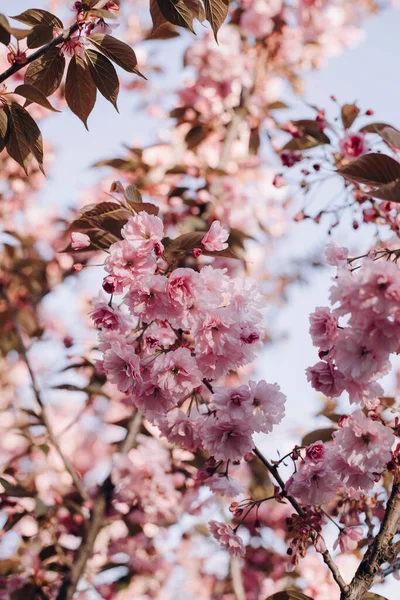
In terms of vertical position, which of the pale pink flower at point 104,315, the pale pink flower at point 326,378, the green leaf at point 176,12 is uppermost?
the green leaf at point 176,12

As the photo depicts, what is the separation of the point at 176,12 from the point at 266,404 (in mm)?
742

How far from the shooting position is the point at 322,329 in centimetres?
100

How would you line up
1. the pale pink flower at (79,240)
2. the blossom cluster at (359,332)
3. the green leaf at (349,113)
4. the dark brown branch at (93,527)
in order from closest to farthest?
the blossom cluster at (359,332), the pale pink flower at (79,240), the green leaf at (349,113), the dark brown branch at (93,527)

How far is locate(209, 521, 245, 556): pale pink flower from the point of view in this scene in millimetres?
1184

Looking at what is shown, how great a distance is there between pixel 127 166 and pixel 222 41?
1.23 metres

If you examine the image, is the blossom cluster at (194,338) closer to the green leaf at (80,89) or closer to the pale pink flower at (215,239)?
the pale pink flower at (215,239)

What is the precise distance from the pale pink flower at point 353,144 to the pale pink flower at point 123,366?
107cm

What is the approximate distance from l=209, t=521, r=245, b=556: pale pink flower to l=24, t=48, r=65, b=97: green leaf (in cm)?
96

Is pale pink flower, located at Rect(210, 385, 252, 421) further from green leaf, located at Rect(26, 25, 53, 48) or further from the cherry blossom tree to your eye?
green leaf, located at Rect(26, 25, 53, 48)

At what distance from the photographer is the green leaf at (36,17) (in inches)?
38.2

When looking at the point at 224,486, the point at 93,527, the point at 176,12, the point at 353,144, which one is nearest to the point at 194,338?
the point at 224,486

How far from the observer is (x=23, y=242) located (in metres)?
2.97

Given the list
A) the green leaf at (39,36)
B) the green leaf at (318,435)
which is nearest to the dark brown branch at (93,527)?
the green leaf at (318,435)

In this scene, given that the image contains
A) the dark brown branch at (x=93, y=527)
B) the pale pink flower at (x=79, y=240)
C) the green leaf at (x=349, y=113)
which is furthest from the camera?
the dark brown branch at (x=93, y=527)
